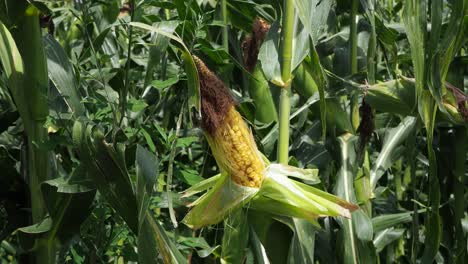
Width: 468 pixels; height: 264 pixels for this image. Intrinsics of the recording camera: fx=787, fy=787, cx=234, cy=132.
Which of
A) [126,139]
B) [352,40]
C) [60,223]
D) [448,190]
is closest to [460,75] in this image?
[352,40]

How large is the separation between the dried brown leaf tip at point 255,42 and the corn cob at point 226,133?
0.57 meters

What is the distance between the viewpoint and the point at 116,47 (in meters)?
2.59

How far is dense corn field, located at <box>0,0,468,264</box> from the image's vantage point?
1.47m

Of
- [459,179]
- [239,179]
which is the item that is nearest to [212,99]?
[239,179]

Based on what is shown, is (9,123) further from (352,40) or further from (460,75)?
(460,75)

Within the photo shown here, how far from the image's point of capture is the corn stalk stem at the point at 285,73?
1565 millimetres

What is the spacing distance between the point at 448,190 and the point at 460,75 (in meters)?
0.58

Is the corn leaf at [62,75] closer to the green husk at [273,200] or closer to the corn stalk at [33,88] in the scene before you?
the corn stalk at [33,88]

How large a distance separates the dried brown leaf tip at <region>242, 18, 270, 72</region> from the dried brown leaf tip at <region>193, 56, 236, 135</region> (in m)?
0.59

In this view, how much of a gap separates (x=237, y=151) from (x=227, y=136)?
0.03 meters

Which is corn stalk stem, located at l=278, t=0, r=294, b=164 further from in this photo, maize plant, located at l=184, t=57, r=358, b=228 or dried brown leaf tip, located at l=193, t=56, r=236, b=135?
dried brown leaf tip, located at l=193, t=56, r=236, b=135

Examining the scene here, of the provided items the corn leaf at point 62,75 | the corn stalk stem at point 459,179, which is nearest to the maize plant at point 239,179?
the corn leaf at point 62,75

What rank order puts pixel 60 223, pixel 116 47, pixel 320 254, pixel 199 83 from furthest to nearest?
pixel 116 47
pixel 320 254
pixel 60 223
pixel 199 83

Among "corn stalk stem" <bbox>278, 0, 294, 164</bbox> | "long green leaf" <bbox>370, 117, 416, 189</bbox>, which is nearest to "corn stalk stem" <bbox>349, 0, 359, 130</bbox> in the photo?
"long green leaf" <bbox>370, 117, 416, 189</bbox>
